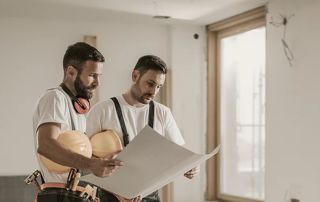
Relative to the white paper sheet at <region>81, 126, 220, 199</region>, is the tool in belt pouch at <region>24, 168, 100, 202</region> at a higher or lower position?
lower

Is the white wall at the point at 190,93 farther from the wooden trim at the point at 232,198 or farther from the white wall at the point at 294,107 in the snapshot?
the white wall at the point at 294,107

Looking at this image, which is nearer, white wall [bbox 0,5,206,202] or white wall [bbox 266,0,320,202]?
white wall [bbox 266,0,320,202]

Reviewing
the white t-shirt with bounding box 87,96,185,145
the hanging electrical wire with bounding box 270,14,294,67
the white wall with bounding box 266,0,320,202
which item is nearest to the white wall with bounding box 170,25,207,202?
the white wall with bounding box 266,0,320,202

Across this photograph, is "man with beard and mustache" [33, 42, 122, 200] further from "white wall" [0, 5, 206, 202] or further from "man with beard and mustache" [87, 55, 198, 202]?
"white wall" [0, 5, 206, 202]

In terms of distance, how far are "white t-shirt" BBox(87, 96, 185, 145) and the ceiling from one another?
132cm

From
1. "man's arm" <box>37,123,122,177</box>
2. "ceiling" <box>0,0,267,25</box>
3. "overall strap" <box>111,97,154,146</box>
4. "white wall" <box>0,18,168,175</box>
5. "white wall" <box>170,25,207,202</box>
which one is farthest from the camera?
"white wall" <box>170,25,207,202</box>

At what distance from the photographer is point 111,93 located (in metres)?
4.02

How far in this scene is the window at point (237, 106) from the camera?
3787 millimetres

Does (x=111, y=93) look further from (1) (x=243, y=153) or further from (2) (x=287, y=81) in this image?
(2) (x=287, y=81)

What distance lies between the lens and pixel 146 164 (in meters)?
1.47

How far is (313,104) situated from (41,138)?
78.4 inches

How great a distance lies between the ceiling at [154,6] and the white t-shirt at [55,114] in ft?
5.92

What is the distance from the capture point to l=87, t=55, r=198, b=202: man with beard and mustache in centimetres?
198

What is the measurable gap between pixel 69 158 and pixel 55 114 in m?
0.17
